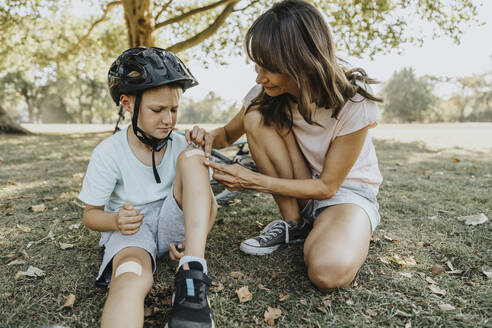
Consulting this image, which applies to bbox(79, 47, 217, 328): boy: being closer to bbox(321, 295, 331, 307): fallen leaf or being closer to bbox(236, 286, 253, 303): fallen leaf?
bbox(236, 286, 253, 303): fallen leaf

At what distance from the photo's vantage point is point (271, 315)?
1.76 metres

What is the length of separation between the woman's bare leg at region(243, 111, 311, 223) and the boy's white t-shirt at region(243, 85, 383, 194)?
7cm

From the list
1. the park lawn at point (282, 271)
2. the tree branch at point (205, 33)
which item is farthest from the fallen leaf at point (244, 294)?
the tree branch at point (205, 33)

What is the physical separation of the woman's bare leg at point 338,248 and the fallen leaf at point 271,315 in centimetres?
30

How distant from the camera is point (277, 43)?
1.96 metres

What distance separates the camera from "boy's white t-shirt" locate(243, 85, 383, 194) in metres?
2.15

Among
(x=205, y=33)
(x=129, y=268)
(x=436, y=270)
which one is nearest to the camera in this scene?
(x=129, y=268)

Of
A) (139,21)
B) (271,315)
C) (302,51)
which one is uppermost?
(139,21)

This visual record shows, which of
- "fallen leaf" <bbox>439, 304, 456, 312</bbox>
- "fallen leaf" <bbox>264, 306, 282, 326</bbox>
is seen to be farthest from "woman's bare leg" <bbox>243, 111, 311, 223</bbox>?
"fallen leaf" <bbox>439, 304, 456, 312</bbox>

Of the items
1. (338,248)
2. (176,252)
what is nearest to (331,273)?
(338,248)

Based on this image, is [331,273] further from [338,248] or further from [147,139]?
[147,139]

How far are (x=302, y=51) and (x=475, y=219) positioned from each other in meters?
2.39

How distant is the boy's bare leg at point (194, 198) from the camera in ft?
5.81

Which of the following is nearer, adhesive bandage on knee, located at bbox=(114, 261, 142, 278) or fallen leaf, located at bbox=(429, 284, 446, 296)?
adhesive bandage on knee, located at bbox=(114, 261, 142, 278)
